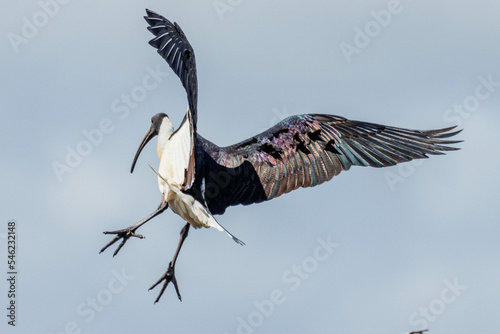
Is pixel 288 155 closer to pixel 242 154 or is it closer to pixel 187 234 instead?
pixel 242 154

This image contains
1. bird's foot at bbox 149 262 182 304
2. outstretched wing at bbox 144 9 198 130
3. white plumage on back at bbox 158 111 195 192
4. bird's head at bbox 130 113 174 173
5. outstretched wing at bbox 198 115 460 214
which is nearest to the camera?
outstretched wing at bbox 144 9 198 130

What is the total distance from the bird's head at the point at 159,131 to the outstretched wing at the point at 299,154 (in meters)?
0.85

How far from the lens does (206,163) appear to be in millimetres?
19062

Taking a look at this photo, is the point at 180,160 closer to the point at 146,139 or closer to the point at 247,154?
the point at 247,154

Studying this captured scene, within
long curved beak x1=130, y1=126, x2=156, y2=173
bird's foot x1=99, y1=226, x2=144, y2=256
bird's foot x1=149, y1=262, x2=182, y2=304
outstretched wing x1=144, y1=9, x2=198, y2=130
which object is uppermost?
outstretched wing x1=144, y1=9, x2=198, y2=130

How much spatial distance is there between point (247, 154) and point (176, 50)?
2.32 m

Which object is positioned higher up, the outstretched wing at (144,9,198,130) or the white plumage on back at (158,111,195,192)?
the outstretched wing at (144,9,198,130)

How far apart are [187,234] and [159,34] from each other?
11.3 ft

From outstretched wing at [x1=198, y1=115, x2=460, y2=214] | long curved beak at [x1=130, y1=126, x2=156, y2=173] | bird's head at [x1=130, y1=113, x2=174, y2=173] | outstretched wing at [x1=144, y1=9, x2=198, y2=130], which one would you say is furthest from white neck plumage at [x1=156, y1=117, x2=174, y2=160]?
outstretched wing at [x1=144, y1=9, x2=198, y2=130]

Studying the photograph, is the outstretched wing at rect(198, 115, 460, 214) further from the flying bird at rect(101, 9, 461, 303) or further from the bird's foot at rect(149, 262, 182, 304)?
the bird's foot at rect(149, 262, 182, 304)

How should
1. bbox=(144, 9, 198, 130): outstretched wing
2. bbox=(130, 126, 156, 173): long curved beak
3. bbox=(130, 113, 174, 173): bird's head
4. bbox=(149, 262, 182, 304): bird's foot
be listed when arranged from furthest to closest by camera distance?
bbox=(130, 126, 156, 173): long curved beak → bbox=(130, 113, 174, 173): bird's head → bbox=(149, 262, 182, 304): bird's foot → bbox=(144, 9, 198, 130): outstretched wing

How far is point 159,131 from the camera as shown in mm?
20109

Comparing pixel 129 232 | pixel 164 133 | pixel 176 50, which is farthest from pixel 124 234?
pixel 176 50

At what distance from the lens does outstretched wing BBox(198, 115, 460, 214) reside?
63.8 feet
